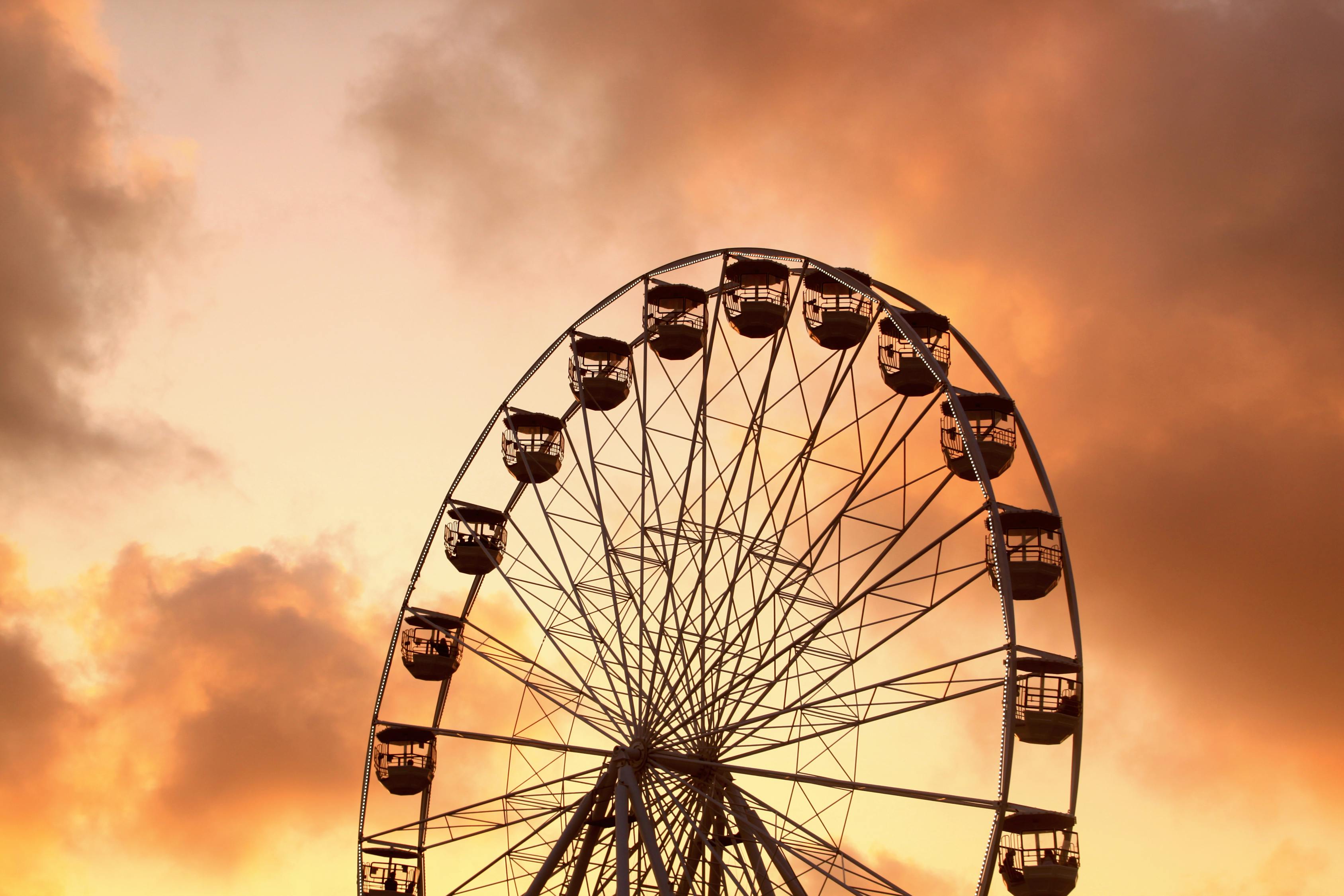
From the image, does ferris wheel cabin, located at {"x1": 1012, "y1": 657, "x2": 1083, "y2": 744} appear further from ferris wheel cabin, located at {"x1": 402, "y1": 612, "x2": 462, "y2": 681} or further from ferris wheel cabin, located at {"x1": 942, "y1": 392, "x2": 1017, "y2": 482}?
ferris wheel cabin, located at {"x1": 402, "y1": 612, "x2": 462, "y2": 681}

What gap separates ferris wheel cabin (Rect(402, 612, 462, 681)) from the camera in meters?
29.3

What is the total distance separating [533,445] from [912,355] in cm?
727

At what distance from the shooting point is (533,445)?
29562 mm

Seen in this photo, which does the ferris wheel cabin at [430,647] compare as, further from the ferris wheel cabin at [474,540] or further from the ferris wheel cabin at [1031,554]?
the ferris wheel cabin at [1031,554]

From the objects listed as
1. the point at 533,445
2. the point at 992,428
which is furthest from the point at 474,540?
the point at 992,428

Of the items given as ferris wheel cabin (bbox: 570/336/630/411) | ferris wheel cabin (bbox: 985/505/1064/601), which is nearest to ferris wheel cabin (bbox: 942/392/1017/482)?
ferris wheel cabin (bbox: 985/505/1064/601)

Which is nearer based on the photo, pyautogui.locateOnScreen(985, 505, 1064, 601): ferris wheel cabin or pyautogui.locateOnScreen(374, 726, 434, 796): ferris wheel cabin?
pyautogui.locateOnScreen(985, 505, 1064, 601): ferris wheel cabin

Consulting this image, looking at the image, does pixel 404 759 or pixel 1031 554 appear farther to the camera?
pixel 404 759

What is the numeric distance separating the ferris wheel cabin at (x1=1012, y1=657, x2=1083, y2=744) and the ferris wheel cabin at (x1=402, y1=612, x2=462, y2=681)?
414 inches

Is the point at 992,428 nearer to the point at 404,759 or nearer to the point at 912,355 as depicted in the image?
the point at 912,355

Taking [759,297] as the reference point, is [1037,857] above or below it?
below

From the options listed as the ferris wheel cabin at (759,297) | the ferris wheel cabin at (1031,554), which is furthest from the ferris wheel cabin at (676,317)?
the ferris wheel cabin at (1031,554)

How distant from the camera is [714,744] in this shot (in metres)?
24.8

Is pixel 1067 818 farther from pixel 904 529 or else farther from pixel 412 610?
pixel 412 610
